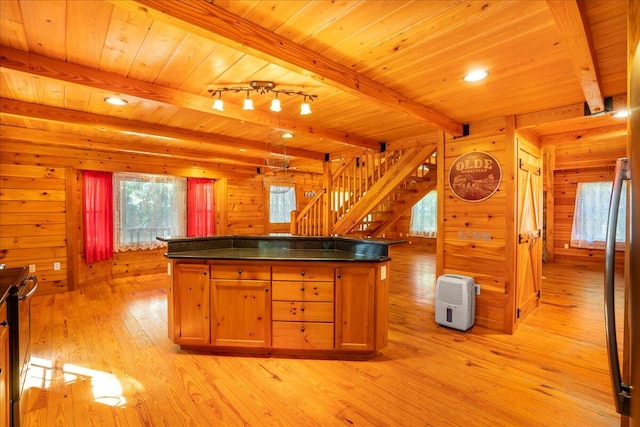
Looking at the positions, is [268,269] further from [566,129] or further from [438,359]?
[566,129]

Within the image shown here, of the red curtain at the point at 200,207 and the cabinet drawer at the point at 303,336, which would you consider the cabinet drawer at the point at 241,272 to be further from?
the red curtain at the point at 200,207

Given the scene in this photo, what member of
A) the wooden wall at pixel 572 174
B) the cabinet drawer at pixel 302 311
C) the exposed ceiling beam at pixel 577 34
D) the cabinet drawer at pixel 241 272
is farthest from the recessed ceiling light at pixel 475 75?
the wooden wall at pixel 572 174

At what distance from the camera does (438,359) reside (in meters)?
2.84

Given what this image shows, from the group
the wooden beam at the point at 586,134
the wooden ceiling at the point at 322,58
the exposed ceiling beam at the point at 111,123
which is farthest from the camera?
the wooden beam at the point at 586,134

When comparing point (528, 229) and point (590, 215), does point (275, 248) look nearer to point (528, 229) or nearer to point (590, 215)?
point (528, 229)

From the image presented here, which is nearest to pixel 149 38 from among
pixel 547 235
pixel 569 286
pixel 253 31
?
pixel 253 31

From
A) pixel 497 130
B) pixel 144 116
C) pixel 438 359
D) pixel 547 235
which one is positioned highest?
pixel 144 116

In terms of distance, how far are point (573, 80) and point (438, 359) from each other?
2.67 metres

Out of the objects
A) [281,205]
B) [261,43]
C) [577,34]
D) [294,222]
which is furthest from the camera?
[281,205]

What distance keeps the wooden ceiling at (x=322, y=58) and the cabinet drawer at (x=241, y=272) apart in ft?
5.04

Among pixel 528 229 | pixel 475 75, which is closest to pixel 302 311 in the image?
pixel 475 75

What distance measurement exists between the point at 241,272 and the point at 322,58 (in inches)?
76.2

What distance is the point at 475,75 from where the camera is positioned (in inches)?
95.0

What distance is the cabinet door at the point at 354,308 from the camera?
9.14ft
